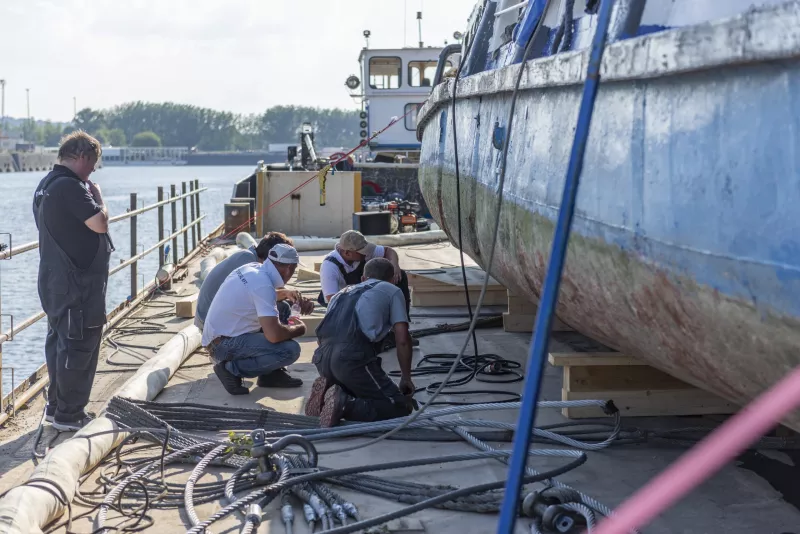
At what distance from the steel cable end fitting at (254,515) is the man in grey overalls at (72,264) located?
2.00m

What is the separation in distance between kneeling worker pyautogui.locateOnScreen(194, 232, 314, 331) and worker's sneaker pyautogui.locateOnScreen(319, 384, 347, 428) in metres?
1.33

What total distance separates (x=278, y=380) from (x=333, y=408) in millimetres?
1236

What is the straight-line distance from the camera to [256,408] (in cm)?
561

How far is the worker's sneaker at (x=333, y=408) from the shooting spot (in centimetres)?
499

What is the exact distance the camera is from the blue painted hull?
2.36 meters

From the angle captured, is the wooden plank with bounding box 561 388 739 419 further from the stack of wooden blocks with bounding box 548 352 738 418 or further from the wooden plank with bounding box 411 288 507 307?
the wooden plank with bounding box 411 288 507 307

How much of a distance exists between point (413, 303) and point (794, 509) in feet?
17.7

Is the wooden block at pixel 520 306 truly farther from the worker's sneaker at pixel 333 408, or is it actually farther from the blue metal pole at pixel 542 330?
the blue metal pole at pixel 542 330

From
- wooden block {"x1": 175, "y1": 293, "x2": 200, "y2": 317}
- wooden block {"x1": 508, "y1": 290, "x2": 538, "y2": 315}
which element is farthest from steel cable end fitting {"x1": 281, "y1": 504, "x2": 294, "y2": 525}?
wooden block {"x1": 175, "y1": 293, "x2": 200, "y2": 317}

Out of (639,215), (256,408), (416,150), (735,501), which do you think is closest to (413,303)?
(256,408)

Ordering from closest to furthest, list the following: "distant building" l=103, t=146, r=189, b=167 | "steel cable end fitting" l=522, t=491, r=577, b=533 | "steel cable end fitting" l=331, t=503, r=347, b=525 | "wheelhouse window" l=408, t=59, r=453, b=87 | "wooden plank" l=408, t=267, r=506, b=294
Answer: "steel cable end fitting" l=522, t=491, r=577, b=533 < "steel cable end fitting" l=331, t=503, r=347, b=525 < "wooden plank" l=408, t=267, r=506, b=294 < "wheelhouse window" l=408, t=59, r=453, b=87 < "distant building" l=103, t=146, r=189, b=167

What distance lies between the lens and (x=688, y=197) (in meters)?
2.76

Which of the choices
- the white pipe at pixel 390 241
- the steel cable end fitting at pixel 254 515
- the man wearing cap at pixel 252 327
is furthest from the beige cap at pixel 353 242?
the white pipe at pixel 390 241

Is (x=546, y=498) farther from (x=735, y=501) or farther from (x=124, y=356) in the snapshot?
(x=124, y=356)
